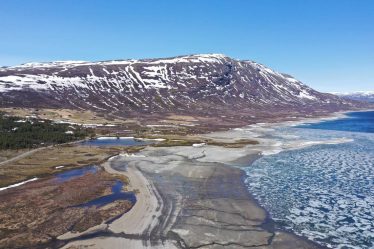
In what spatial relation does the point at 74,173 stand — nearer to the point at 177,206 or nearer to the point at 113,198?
the point at 113,198

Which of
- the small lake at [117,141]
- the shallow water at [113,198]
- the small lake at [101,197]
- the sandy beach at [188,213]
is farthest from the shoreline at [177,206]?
the small lake at [117,141]

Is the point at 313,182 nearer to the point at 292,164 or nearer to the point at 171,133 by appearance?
the point at 292,164

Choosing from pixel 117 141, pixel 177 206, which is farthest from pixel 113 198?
pixel 117 141

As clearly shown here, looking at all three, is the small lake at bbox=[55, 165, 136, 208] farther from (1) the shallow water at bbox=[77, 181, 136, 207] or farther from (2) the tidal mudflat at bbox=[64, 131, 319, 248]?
(2) the tidal mudflat at bbox=[64, 131, 319, 248]

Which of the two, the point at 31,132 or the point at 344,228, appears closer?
the point at 344,228

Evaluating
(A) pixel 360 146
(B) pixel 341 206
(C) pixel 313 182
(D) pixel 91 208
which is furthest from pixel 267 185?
(A) pixel 360 146

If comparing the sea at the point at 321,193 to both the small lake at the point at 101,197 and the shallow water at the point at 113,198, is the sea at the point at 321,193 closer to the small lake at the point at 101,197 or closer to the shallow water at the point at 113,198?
the shallow water at the point at 113,198
